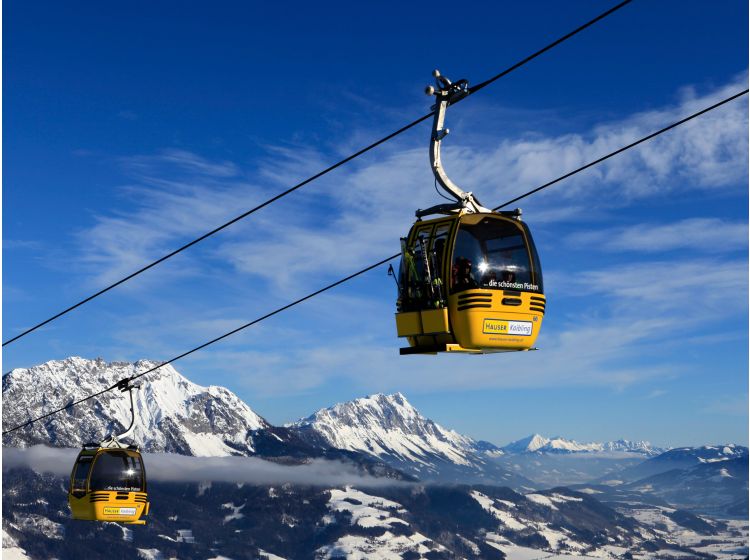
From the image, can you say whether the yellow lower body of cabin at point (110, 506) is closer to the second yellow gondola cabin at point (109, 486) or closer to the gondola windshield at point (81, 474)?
the second yellow gondola cabin at point (109, 486)

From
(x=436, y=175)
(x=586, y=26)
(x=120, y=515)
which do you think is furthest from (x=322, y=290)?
(x=120, y=515)

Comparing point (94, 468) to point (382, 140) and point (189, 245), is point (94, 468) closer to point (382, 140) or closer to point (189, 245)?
point (189, 245)

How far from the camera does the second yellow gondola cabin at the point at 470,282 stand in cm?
2352

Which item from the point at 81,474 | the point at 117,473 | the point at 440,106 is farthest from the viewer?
the point at 81,474

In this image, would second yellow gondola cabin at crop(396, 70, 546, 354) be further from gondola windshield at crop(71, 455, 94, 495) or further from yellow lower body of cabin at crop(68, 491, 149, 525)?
gondola windshield at crop(71, 455, 94, 495)

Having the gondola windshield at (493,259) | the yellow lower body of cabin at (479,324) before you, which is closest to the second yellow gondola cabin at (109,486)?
the yellow lower body of cabin at (479,324)

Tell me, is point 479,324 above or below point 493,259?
below

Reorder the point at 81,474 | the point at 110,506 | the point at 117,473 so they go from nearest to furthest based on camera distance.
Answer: the point at 110,506, the point at 117,473, the point at 81,474

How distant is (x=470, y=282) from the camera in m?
23.7

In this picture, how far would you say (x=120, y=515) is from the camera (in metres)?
51.9

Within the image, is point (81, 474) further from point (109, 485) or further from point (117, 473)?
point (117, 473)

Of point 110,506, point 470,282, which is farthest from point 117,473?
point 470,282

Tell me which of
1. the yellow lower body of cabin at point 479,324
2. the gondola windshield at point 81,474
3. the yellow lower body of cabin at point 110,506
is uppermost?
the yellow lower body of cabin at point 479,324

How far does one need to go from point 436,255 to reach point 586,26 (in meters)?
8.15
